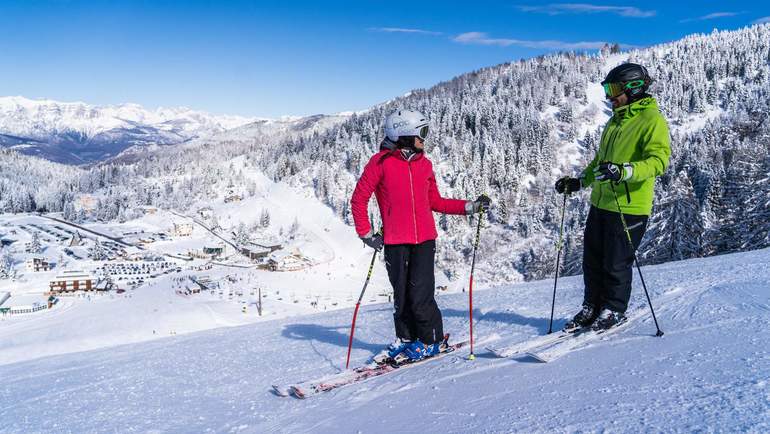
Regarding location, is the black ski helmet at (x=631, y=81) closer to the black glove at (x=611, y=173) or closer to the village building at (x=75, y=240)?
the black glove at (x=611, y=173)

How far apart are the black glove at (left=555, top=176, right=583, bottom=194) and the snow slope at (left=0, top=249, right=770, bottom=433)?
1.49m

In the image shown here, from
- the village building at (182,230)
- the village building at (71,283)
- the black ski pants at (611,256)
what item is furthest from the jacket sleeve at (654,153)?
the village building at (182,230)

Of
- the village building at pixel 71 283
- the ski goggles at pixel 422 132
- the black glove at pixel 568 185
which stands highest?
the ski goggles at pixel 422 132

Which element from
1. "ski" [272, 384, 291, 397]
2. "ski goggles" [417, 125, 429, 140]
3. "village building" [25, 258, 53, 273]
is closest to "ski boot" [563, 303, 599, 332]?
"ski goggles" [417, 125, 429, 140]

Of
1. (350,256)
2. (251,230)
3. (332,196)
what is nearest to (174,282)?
(350,256)

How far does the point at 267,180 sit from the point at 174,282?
6846 cm

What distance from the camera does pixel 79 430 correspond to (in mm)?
3434

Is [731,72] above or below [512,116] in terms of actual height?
above

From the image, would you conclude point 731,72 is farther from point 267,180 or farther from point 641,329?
point 641,329

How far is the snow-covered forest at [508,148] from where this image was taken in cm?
7298

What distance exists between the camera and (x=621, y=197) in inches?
162

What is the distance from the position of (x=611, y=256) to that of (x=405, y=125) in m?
2.26

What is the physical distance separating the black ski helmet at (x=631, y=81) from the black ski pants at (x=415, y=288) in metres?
2.25

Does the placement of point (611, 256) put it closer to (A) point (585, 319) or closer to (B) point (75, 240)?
(A) point (585, 319)
